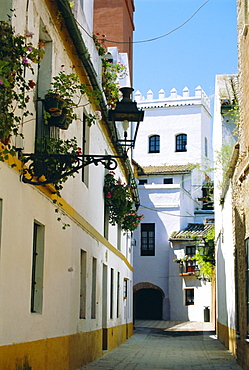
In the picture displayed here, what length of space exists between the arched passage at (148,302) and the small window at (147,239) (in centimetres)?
212

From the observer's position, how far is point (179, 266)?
3506 cm

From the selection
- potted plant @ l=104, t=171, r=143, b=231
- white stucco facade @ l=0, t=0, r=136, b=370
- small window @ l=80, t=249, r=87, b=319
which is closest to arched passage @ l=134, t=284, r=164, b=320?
potted plant @ l=104, t=171, r=143, b=231

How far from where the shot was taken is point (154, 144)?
4656cm

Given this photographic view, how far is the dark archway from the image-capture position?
118 feet

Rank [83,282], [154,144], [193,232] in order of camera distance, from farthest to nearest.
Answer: [154,144] < [193,232] < [83,282]

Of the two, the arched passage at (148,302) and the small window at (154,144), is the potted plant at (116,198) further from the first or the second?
the small window at (154,144)

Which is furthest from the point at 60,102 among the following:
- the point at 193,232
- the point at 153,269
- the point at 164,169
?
the point at 164,169

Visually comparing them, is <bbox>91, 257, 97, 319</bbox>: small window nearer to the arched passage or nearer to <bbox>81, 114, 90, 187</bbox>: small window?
<bbox>81, 114, 90, 187</bbox>: small window

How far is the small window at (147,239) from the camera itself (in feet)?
120

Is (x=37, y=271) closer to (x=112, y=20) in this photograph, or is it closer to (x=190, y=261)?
(x=112, y=20)

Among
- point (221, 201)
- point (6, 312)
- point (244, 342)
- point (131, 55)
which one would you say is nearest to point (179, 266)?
point (131, 55)

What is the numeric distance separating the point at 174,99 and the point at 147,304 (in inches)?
697

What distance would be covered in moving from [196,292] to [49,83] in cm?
2665

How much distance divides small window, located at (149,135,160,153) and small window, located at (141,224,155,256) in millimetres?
10474
